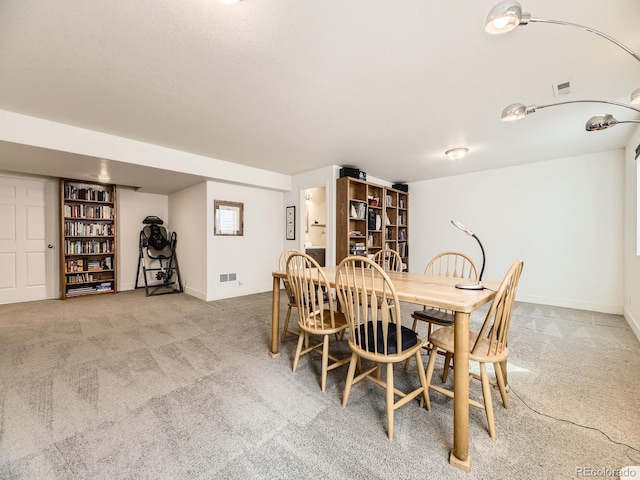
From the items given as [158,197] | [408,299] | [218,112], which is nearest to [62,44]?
[218,112]

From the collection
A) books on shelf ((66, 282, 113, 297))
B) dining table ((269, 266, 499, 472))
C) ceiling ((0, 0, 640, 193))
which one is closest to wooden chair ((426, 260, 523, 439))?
dining table ((269, 266, 499, 472))

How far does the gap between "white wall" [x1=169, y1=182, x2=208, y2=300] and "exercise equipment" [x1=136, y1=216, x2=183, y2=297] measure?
0.18m

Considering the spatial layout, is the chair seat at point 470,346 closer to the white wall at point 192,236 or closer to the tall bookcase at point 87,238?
the white wall at point 192,236

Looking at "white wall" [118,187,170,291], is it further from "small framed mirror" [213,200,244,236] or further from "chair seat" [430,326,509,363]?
"chair seat" [430,326,509,363]

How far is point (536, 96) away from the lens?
2283 mm

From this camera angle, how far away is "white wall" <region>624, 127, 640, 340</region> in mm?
2963

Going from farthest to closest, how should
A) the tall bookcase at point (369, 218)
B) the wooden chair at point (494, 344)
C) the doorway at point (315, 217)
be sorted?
1. the doorway at point (315, 217)
2. the tall bookcase at point (369, 218)
3. the wooden chair at point (494, 344)

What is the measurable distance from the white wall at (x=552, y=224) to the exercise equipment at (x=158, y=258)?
551 cm

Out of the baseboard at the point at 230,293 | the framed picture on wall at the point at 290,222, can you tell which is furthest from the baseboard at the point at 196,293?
the framed picture on wall at the point at 290,222

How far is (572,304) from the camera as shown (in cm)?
402

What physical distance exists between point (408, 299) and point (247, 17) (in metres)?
1.84

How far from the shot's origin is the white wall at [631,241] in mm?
2963

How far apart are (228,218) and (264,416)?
3764 millimetres

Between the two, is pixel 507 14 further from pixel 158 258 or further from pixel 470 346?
pixel 158 258
